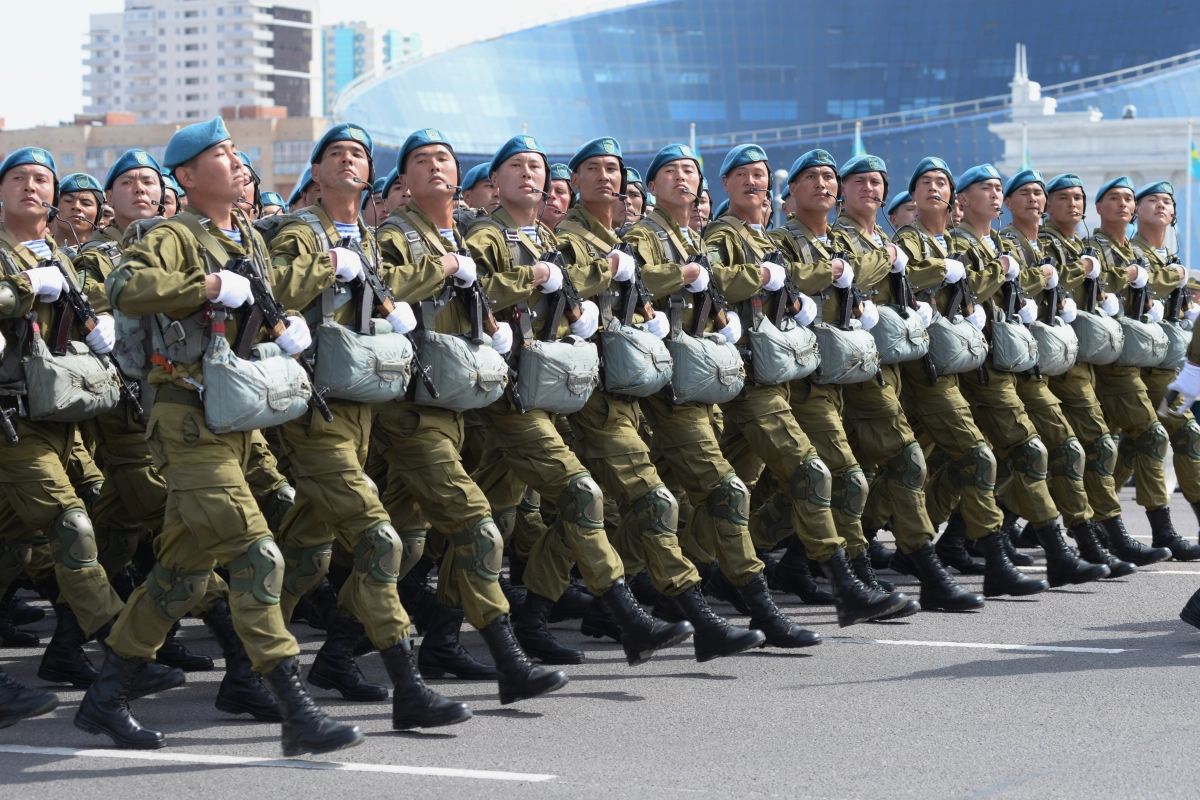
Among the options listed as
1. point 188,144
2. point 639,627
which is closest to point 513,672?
point 639,627

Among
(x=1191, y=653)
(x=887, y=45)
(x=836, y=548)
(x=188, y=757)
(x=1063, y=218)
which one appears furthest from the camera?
(x=887, y=45)

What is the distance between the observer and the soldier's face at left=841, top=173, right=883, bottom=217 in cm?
879

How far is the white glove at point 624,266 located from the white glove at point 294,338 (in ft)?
6.06

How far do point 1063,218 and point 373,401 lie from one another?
5834 mm

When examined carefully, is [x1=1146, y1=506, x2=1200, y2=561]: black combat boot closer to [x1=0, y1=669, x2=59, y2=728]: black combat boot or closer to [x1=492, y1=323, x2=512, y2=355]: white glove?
[x1=492, y1=323, x2=512, y2=355]: white glove

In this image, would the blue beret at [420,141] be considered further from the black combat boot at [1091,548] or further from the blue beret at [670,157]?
the black combat boot at [1091,548]

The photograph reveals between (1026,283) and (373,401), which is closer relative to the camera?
(373,401)

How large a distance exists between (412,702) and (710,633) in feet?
5.17

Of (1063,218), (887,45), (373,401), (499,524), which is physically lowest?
(499,524)

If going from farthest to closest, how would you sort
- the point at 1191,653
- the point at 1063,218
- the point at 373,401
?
the point at 1063,218, the point at 1191,653, the point at 373,401

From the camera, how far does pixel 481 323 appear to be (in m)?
6.61

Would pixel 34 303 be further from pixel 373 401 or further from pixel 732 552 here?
pixel 732 552

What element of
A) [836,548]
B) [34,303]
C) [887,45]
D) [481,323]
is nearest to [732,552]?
[836,548]

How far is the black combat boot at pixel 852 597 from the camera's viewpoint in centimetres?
777
